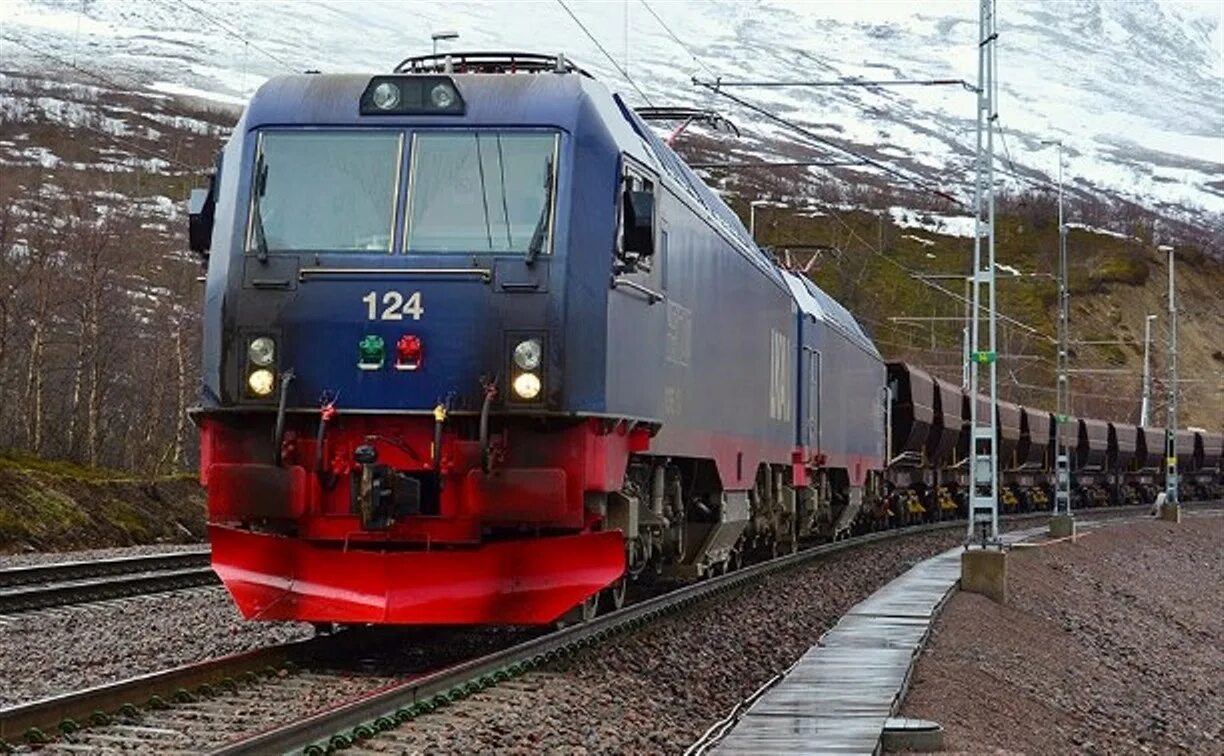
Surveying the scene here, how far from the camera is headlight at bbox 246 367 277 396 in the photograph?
11.9m

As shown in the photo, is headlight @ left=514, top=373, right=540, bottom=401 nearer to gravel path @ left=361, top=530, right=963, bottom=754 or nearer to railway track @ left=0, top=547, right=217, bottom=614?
gravel path @ left=361, top=530, right=963, bottom=754

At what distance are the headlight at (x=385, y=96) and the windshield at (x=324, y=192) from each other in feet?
0.66

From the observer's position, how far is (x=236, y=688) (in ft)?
35.3

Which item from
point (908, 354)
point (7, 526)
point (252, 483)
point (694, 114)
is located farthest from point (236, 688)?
point (908, 354)

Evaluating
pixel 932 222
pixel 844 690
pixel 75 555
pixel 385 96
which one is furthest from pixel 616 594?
pixel 932 222

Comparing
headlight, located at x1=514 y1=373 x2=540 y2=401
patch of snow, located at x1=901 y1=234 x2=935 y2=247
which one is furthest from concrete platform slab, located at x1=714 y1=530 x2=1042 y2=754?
patch of snow, located at x1=901 y1=234 x2=935 y2=247

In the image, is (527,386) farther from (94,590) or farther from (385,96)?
(94,590)

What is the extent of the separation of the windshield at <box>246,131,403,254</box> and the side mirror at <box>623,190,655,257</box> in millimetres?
1606

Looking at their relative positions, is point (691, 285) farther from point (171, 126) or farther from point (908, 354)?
point (171, 126)

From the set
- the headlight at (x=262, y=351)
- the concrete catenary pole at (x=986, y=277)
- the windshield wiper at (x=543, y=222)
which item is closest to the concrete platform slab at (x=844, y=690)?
the windshield wiper at (x=543, y=222)

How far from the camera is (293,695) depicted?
10688 millimetres

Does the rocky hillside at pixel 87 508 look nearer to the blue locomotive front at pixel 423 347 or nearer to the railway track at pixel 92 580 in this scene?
the railway track at pixel 92 580

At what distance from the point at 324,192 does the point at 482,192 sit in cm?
107

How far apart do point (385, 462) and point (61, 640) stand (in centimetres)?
346
